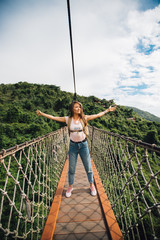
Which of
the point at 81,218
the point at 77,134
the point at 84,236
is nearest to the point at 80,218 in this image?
the point at 81,218

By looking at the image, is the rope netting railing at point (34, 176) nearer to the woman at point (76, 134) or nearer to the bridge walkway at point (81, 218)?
the bridge walkway at point (81, 218)

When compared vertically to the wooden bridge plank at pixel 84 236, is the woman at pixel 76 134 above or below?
above

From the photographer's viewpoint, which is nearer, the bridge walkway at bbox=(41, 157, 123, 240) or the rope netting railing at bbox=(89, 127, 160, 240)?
the rope netting railing at bbox=(89, 127, 160, 240)

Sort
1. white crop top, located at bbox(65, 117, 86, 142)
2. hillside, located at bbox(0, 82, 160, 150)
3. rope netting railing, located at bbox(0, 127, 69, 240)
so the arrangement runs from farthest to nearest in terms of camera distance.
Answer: hillside, located at bbox(0, 82, 160, 150) → white crop top, located at bbox(65, 117, 86, 142) → rope netting railing, located at bbox(0, 127, 69, 240)

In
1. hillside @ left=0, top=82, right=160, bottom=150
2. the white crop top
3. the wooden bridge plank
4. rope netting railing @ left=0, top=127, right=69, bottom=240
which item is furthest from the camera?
hillside @ left=0, top=82, right=160, bottom=150

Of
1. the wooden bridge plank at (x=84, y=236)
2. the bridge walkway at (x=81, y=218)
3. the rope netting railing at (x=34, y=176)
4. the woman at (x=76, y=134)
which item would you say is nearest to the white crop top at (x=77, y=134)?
the woman at (x=76, y=134)

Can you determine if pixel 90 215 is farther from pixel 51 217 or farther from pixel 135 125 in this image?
pixel 135 125

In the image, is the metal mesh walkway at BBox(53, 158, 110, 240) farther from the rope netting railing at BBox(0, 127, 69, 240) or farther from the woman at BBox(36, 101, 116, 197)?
the woman at BBox(36, 101, 116, 197)

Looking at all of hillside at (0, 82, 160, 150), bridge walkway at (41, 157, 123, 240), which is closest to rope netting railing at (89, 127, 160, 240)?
bridge walkway at (41, 157, 123, 240)

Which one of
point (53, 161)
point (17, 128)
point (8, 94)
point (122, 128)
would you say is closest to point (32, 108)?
point (17, 128)

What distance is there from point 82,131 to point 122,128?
119 feet

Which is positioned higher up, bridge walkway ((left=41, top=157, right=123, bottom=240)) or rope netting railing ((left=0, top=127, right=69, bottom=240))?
rope netting railing ((left=0, top=127, right=69, bottom=240))

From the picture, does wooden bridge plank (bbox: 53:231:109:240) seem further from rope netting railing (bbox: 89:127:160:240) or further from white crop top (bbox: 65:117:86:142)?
white crop top (bbox: 65:117:86:142)

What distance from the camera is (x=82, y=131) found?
1.81 m
